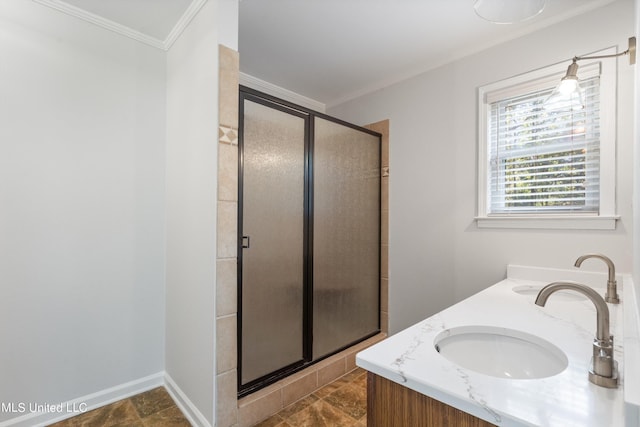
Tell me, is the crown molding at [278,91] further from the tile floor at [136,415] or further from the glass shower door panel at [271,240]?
the tile floor at [136,415]

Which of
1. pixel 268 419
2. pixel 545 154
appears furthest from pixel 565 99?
pixel 268 419

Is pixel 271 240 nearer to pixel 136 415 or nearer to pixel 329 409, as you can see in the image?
pixel 329 409

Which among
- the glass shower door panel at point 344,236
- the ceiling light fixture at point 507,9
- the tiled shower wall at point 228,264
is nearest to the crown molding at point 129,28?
the tiled shower wall at point 228,264

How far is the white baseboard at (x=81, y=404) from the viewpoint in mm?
1549

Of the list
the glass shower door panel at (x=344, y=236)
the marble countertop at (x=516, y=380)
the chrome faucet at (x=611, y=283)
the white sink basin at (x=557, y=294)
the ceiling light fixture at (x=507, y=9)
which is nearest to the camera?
the marble countertop at (x=516, y=380)

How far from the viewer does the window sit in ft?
5.33

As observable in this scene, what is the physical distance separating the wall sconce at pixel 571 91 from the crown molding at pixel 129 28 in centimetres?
187

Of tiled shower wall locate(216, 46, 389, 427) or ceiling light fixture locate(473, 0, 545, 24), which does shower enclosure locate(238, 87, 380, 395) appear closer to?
tiled shower wall locate(216, 46, 389, 427)

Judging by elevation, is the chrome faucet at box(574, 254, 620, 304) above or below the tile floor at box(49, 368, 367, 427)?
above

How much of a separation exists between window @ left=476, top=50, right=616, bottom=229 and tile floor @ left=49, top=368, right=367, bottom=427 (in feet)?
4.87

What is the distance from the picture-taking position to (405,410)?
77cm

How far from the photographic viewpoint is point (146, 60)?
6.48 ft

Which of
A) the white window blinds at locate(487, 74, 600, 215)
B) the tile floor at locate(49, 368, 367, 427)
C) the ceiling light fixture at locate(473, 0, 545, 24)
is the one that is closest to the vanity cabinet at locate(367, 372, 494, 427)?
the tile floor at locate(49, 368, 367, 427)

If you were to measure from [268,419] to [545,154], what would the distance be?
2.31 metres
